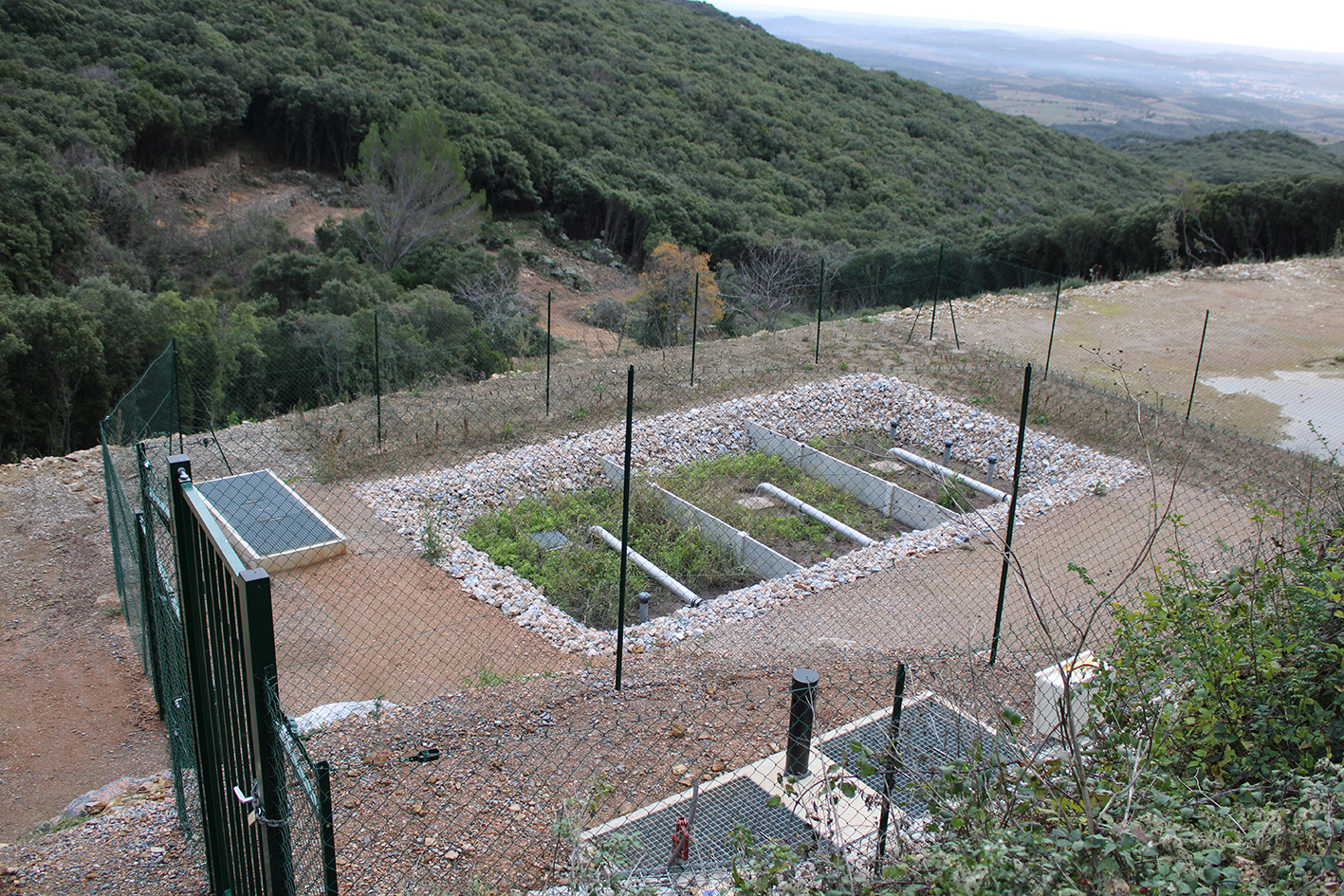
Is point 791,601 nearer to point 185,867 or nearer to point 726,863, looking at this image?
point 726,863

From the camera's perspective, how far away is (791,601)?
7570 mm

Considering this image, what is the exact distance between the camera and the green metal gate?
7.49 ft

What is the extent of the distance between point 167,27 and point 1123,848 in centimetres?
3920

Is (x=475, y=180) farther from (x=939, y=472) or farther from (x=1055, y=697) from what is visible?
(x=1055, y=697)

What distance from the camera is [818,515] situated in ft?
32.0

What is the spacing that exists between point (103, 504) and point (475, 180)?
26.1 meters

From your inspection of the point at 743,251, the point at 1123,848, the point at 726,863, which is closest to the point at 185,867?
the point at 726,863

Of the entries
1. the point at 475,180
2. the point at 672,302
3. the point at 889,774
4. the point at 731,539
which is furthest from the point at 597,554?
the point at 475,180

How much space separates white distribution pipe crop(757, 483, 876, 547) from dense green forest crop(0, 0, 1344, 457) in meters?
5.11

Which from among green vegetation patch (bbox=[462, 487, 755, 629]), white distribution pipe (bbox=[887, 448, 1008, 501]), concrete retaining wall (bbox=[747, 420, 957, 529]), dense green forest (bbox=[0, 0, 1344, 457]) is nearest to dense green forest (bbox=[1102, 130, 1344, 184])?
dense green forest (bbox=[0, 0, 1344, 457])

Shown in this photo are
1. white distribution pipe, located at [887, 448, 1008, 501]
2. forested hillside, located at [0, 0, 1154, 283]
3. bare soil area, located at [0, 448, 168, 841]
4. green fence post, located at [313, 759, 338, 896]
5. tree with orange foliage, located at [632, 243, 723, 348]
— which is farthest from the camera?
forested hillside, located at [0, 0, 1154, 283]

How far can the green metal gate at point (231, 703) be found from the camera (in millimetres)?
2283

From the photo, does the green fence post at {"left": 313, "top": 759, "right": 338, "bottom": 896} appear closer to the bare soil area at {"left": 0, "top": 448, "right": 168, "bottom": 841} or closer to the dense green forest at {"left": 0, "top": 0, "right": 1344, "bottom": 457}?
the bare soil area at {"left": 0, "top": 448, "right": 168, "bottom": 841}

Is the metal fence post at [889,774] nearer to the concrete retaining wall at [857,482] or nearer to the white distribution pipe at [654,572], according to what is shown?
the white distribution pipe at [654,572]
